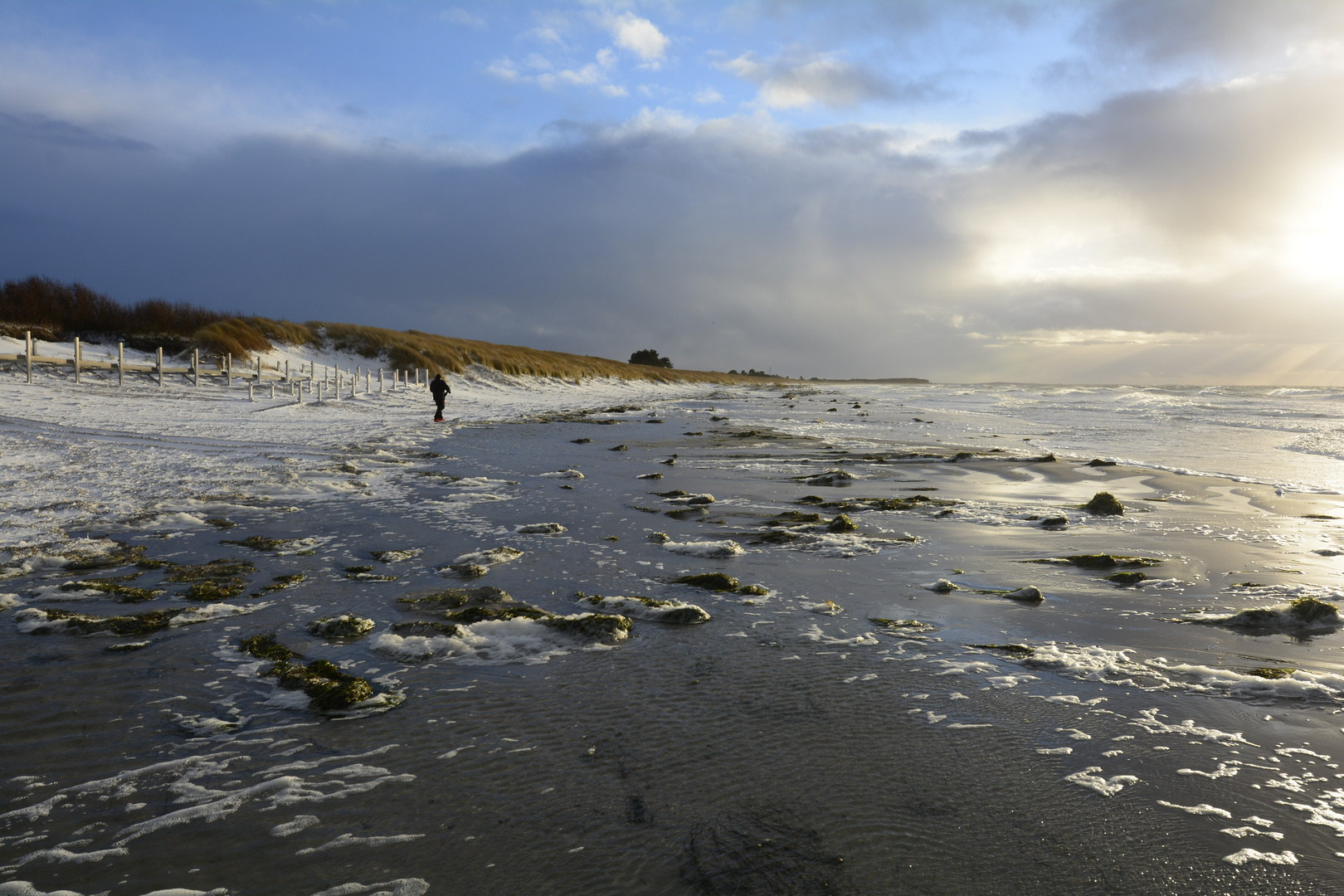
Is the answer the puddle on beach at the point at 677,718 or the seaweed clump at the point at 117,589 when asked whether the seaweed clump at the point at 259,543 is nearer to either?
the puddle on beach at the point at 677,718

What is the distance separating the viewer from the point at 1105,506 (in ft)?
30.2

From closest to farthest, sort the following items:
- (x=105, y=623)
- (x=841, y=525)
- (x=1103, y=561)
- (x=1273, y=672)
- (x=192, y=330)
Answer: (x=1273, y=672) < (x=105, y=623) < (x=1103, y=561) < (x=841, y=525) < (x=192, y=330)

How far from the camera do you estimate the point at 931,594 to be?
230 inches

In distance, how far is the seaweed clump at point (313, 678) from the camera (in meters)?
3.73

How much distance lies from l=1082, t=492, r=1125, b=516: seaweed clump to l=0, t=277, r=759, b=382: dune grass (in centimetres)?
3348

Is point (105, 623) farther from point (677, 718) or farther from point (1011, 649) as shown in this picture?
point (1011, 649)

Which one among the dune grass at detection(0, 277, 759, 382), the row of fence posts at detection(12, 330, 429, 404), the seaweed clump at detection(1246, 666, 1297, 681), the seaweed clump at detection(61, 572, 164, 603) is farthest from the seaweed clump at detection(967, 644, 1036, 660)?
the dune grass at detection(0, 277, 759, 382)

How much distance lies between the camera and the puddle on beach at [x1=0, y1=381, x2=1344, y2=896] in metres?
2.61

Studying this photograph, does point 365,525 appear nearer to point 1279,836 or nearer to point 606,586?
point 606,586

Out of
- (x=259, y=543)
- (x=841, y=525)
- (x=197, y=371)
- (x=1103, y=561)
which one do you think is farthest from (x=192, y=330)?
(x=1103, y=561)

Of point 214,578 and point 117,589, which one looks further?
point 214,578

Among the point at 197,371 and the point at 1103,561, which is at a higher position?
the point at 197,371

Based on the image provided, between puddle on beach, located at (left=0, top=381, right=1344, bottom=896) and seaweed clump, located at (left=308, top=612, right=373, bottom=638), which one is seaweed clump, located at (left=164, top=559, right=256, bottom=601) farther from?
seaweed clump, located at (left=308, top=612, right=373, bottom=638)

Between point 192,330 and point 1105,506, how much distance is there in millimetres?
42021
